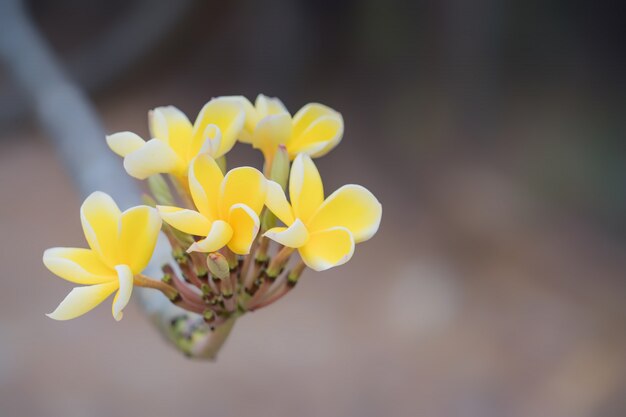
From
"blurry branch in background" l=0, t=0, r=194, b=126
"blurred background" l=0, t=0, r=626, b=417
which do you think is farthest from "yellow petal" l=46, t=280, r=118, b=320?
"blurry branch in background" l=0, t=0, r=194, b=126

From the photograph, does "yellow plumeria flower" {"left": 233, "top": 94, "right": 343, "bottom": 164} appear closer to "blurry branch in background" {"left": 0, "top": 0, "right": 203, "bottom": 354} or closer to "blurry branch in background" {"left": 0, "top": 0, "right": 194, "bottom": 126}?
"blurry branch in background" {"left": 0, "top": 0, "right": 203, "bottom": 354}

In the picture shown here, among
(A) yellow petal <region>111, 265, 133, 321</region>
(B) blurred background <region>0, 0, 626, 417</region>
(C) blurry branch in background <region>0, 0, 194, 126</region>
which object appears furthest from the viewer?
(C) blurry branch in background <region>0, 0, 194, 126</region>

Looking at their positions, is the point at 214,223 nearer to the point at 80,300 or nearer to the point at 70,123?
the point at 80,300

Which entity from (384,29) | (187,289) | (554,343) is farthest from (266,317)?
(187,289)

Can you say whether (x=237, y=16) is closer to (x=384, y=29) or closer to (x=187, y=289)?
(x=384, y=29)

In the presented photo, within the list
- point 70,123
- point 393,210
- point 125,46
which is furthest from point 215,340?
point 125,46

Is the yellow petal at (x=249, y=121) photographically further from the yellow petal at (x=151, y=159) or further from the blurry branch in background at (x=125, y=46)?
the blurry branch in background at (x=125, y=46)
